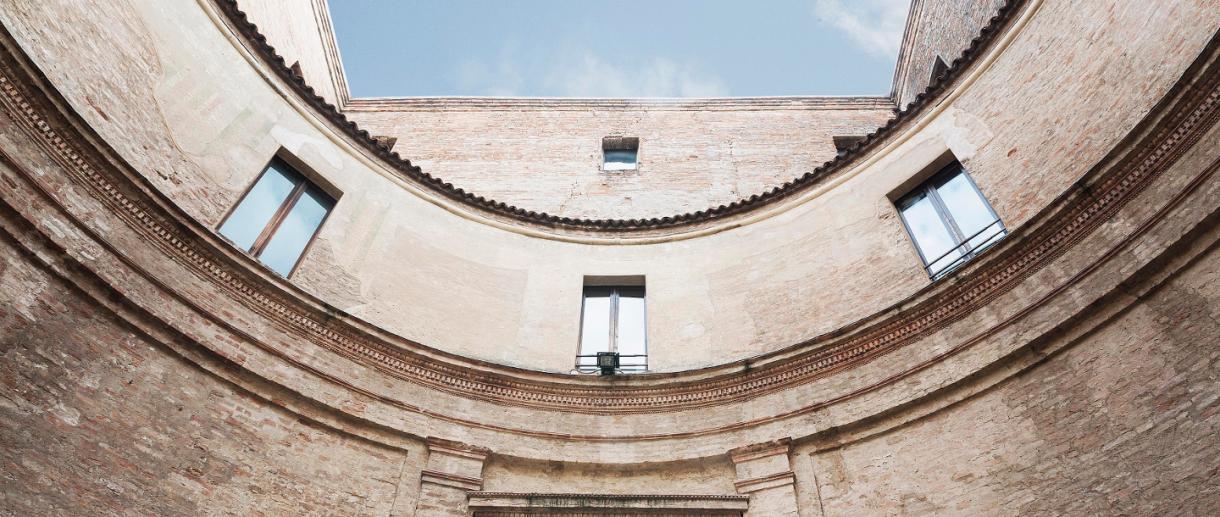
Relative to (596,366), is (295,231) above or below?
above

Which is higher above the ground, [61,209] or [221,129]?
[221,129]

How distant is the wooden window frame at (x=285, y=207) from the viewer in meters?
7.93

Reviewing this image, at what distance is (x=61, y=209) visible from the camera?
5844mm

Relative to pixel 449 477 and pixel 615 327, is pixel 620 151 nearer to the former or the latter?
pixel 615 327

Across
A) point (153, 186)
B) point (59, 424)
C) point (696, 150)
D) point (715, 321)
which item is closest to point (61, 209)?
point (153, 186)

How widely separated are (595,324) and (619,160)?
6633mm

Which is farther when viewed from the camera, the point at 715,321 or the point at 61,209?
the point at 715,321

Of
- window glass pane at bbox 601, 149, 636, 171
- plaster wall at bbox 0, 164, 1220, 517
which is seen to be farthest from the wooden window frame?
window glass pane at bbox 601, 149, 636, 171

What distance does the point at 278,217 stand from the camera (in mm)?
8453

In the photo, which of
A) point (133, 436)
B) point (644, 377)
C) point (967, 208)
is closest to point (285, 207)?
point (133, 436)

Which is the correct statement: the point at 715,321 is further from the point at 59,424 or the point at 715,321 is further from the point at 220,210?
the point at 59,424

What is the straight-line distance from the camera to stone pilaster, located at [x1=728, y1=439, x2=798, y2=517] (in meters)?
6.79

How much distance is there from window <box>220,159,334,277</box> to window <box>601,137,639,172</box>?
24.1 feet

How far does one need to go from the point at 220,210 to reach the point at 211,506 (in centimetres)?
323
